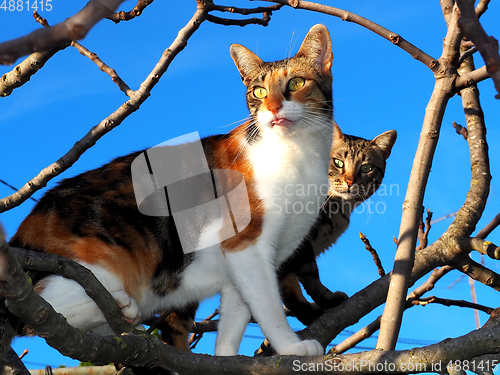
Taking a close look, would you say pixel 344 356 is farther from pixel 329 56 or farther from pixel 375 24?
pixel 329 56

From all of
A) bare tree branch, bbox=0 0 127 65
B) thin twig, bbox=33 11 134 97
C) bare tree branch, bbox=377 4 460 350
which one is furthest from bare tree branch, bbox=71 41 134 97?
bare tree branch, bbox=0 0 127 65

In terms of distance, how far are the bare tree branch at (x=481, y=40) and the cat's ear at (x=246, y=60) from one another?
2841 millimetres

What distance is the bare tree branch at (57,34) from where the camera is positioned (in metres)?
0.73

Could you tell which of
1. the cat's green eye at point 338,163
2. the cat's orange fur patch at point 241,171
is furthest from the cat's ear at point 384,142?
the cat's orange fur patch at point 241,171

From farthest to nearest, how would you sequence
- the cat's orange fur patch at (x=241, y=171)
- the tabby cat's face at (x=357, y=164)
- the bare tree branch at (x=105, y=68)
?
the tabby cat's face at (x=357, y=164)
the bare tree branch at (x=105, y=68)
the cat's orange fur patch at (x=241, y=171)

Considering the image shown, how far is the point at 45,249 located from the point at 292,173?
1651 mm

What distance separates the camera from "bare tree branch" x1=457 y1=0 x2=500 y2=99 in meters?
0.96

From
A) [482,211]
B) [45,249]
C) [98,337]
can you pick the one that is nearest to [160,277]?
[45,249]

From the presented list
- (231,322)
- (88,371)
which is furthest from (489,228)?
(88,371)

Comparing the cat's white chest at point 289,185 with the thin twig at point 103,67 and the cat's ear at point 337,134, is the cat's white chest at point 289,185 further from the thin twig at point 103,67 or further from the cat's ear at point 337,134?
the cat's ear at point 337,134

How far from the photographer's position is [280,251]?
11.2 ft

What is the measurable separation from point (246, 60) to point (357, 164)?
1535 mm

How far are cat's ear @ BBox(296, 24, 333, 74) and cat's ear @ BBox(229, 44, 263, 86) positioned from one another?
14.7 inches

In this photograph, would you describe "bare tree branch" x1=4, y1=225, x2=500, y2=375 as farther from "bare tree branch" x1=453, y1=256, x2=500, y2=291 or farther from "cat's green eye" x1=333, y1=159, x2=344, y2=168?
"cat's green eye" x1=333, y1=159, x2=344, y2=168
